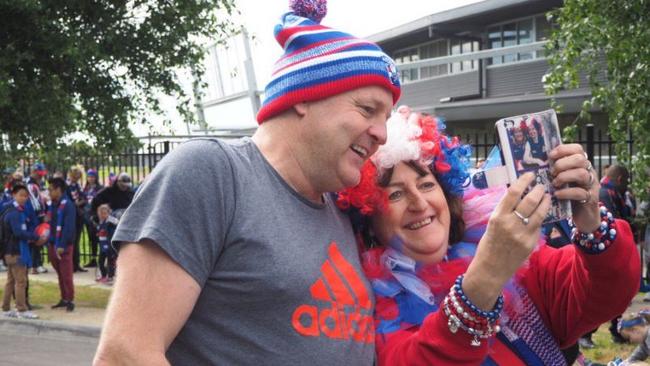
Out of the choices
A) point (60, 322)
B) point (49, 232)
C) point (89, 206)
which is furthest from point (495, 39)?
point (60, 322)

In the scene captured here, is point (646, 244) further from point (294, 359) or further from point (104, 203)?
point (294, 359)

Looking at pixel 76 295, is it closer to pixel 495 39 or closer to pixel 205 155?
pixel 205 155

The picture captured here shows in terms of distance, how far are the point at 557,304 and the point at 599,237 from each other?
311 millimetres

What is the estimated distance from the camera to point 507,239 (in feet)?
6.52

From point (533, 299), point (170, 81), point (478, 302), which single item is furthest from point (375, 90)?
point (170, 81)

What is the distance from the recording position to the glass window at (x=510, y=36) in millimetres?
28406

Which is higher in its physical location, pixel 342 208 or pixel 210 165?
pixel 210 165

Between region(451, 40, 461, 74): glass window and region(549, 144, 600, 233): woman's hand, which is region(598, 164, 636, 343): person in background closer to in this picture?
region(549, 144, 600, 233): woman's hand

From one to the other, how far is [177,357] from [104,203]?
11579 millimetres

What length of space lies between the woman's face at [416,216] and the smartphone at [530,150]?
412 millimetres

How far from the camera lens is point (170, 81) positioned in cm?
1194

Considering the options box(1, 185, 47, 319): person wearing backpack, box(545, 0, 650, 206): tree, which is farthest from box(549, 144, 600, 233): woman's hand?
box(1, 185, 47, 319): person wearing backpack

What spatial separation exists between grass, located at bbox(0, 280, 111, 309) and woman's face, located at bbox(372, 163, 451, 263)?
9.89m

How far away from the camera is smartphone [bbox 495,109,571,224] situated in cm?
208
